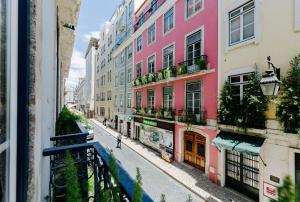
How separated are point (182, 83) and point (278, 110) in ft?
24.0

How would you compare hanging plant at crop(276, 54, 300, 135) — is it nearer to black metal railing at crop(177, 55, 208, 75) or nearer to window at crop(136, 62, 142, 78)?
black metal railing at crop(177, 55, 208, 75)

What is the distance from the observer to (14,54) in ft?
4.19

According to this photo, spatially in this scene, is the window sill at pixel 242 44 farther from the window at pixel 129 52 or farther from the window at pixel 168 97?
the window at pixel 129 52

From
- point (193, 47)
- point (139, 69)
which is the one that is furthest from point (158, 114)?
point (139, 69)

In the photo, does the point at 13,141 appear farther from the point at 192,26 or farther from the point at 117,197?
the point at 192,26

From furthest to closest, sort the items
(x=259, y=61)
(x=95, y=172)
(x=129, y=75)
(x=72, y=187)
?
(x=129, y=75) < (x=259, y=61) < (x=95, y=172) < (x=72, y=187)

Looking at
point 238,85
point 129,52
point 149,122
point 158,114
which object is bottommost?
point 149,122

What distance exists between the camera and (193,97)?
45.5 feet

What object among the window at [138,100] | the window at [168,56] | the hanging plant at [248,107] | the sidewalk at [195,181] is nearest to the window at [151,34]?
the window at [168,56]

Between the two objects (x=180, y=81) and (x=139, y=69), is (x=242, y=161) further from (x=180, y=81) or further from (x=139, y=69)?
(x=139, y=69)

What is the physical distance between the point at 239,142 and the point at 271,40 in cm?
470

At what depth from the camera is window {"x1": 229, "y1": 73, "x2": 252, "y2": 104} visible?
32.5ft

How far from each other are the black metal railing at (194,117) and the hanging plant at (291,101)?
482cm

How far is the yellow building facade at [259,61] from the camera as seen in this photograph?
8180 millimetres
